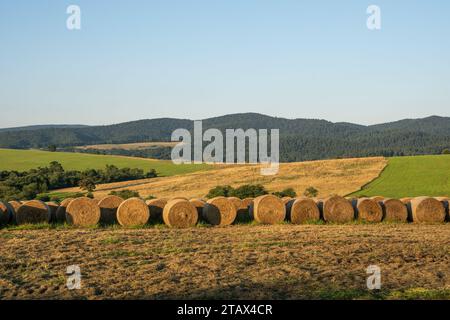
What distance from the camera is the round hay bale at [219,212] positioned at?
61.1 ft

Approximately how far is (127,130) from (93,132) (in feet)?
35.1

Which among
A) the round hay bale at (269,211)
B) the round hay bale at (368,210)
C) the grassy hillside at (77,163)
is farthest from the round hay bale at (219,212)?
the grassy hillside at (77,163)

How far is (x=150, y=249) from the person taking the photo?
13.3 metres

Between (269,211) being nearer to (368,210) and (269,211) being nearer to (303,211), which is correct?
(303,211)

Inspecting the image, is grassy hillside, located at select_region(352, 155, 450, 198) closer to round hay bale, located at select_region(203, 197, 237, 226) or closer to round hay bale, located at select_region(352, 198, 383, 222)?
round hay bale, located at select_region(352, 198, 383, 222)

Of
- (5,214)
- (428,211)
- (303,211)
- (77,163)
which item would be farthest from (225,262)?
(77,163)

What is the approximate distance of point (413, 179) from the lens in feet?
169

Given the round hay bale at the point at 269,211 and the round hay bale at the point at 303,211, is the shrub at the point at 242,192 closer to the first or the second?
the round hay bale at the point at 303,211

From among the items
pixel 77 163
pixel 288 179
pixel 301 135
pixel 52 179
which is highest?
pixel 301 135

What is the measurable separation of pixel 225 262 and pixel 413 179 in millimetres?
43307

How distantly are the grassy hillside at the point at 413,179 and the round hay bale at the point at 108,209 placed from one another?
28688 millimetres

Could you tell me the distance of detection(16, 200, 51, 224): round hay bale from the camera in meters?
17.5
